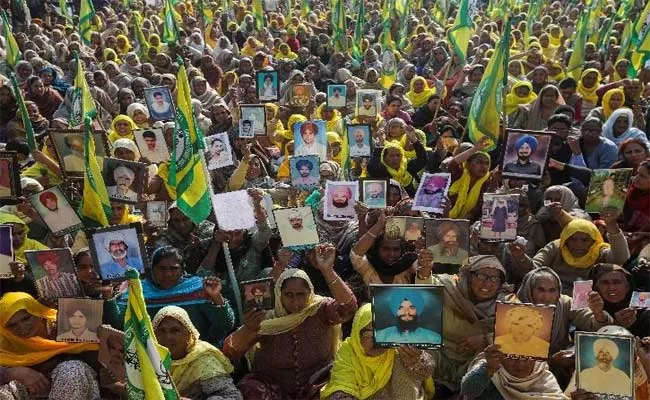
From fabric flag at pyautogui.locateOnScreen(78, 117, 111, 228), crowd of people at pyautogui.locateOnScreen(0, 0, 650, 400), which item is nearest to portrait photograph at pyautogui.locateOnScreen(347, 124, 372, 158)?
crowd of people at pyautogui.locateOnScreen(0, 0, 650, 400)

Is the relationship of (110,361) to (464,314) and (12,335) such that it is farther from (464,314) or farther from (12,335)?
(464,314)

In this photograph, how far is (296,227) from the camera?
4.41 meters

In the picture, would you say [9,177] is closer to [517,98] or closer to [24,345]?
[24,345]

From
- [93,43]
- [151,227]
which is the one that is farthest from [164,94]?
[93,43]

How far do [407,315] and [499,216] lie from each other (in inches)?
57.2

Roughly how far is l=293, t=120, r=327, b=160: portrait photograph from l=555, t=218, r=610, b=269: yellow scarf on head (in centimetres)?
265

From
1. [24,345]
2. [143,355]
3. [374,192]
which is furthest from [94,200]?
[143,355]

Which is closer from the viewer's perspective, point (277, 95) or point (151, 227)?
point (151, 227)

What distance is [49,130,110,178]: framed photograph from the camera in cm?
527

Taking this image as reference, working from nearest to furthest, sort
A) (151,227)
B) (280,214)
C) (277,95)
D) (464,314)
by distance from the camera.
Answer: (464,314) < (280,214) < (151,227) < (277,95)

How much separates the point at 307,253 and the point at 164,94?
3241mm

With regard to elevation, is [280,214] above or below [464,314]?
above

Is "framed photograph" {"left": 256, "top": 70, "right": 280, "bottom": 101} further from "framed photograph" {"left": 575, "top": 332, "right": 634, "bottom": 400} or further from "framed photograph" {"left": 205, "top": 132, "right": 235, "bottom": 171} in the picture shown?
"framed photograph" {"left": 575, "top": 332, "right": 634, "bottom": 400}

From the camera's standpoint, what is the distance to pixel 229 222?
4609 mm
